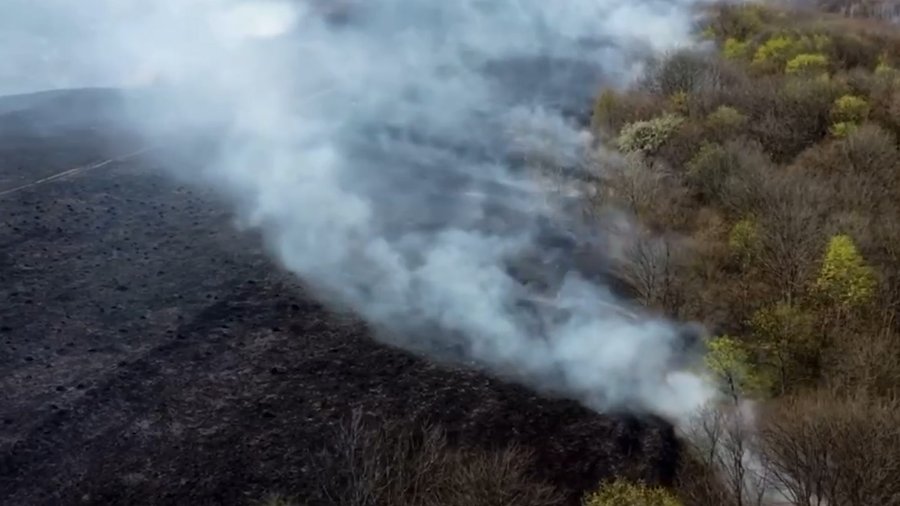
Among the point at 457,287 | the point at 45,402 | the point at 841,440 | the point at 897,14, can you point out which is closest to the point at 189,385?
the point at 45,402

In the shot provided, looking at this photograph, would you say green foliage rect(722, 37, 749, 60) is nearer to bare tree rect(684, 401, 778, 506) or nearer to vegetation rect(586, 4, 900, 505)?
vegetation rect(586, 4, 900, 505)

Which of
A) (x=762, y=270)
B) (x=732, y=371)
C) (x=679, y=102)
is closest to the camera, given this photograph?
(x=732, y=371)

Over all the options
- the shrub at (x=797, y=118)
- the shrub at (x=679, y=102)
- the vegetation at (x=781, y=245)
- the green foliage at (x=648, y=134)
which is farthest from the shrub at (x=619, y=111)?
the shrub at (x=797, y=118)

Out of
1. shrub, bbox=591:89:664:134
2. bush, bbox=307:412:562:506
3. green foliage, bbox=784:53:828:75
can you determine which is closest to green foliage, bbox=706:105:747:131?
shrub, bbox=591:89:664:134

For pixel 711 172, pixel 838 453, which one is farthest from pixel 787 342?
pixel 711 172

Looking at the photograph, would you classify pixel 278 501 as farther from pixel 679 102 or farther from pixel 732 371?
pixel 679 102

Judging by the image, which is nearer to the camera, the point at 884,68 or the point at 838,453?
the point at 838,453
